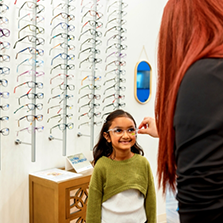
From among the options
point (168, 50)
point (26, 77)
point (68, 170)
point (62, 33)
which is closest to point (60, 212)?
point (68, 170)

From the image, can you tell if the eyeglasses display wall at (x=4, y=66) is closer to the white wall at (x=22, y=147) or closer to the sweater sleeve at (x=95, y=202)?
the white wall at (x=22, y=147)

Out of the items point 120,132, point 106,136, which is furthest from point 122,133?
point 106,136

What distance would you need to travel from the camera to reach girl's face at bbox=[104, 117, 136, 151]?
2.02 meters

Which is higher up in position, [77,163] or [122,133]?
[122,133]

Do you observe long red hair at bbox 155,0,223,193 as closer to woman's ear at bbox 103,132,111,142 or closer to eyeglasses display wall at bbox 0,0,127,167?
woman's ear at bbox 103,132,111,142

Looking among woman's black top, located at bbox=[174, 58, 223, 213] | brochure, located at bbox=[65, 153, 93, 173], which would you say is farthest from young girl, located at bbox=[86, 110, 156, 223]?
woman's black top, located at bbox=[174, 58, 223, 213]

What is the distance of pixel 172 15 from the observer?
842 mm

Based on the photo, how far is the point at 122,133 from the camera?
204 cm

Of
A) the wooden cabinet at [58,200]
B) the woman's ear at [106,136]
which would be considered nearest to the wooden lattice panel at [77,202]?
the wooden cabinet at [58,200]

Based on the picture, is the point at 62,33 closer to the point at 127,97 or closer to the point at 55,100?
the point at 55,100

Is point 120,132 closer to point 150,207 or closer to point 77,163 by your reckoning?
point 150,207

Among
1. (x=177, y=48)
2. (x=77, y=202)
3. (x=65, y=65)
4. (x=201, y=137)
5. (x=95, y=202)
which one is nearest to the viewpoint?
(x=201, y=137)

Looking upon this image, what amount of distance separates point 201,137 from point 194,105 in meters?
0.08

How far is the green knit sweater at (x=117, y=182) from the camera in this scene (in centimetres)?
194
